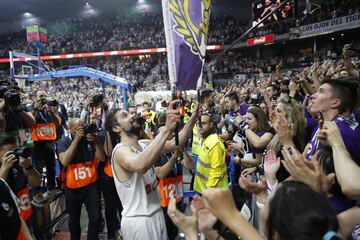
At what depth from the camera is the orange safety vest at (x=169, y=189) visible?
405 centimetres

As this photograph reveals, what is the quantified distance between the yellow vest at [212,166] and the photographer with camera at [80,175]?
1388 millimetres

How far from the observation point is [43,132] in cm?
557

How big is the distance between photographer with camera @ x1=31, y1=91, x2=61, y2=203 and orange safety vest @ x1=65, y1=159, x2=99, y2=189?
5.32ft

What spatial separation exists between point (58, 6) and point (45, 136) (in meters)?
33.7

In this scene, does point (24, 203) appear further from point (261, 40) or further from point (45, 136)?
point (261, 40)

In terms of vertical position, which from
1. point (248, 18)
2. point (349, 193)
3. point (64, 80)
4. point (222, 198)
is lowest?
point (349, 193)

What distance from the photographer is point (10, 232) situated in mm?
2246

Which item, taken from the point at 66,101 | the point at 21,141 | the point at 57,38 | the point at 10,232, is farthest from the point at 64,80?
the point at 10,232

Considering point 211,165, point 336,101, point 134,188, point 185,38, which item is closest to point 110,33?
point 211,165

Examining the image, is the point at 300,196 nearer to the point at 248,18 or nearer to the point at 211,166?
the point at 211,166

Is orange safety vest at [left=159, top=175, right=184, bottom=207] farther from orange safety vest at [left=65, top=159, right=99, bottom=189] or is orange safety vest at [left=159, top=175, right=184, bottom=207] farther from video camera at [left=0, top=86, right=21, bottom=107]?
video camera at [left=0, top=86, right=21, bottom=107]

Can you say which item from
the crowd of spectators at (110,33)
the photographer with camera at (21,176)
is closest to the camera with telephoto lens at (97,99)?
the photographer with camera at (21,176)

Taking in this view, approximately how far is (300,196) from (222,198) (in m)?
0.32

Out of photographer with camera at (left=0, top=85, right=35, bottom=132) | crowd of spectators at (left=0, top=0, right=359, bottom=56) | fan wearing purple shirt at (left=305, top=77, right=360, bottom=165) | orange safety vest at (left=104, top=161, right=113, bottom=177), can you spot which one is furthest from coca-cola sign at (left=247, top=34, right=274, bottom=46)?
fan wearing purple shirt at (left=305, top=77, right=360, bottom=165)
